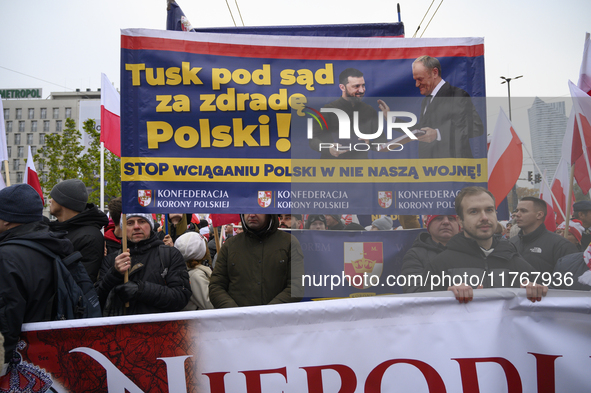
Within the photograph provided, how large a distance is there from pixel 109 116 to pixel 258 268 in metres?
3.96

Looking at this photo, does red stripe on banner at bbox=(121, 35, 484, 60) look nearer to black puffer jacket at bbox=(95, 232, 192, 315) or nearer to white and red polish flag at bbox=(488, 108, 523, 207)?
white and red polish flag at bbox=(488, 108, 523, 207)

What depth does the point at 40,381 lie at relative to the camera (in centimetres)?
214

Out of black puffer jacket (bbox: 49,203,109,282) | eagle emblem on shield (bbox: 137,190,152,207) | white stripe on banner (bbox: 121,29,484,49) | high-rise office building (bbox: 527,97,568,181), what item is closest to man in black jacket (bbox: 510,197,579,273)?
high-rise office building (bbox: 527,97,568,181)

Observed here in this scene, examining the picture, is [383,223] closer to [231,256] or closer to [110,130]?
[231,256]

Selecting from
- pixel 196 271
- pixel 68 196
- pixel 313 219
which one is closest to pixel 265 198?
pixel 313 219

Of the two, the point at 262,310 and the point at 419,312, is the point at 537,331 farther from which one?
the point at 262,310

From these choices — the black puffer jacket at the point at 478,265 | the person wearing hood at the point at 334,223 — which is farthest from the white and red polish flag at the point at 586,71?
the person wearing hood at the point at 334,223

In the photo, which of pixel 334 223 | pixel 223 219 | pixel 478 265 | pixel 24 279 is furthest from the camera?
pixel 223 219

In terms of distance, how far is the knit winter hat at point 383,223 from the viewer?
2.99m

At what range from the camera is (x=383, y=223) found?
9.88 ft

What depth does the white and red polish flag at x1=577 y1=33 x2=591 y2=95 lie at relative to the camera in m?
3.58

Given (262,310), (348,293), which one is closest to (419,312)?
(348,293)

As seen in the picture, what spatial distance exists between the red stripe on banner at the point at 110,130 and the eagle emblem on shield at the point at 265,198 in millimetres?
3721

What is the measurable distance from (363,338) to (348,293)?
0.47 m
